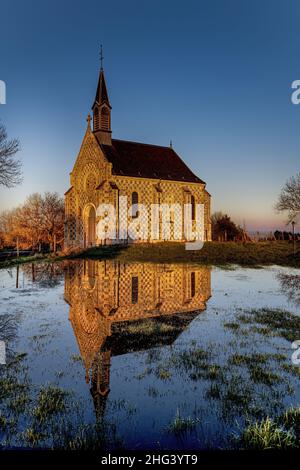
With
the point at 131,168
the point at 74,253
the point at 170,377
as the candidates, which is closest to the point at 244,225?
the point at 131,168

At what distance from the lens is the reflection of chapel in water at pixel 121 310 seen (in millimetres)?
5832

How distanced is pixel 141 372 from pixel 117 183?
31286mm

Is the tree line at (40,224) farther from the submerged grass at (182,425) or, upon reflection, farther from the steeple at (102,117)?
the submerged grass at (182,425)

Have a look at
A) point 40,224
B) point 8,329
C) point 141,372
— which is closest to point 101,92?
point 40,224

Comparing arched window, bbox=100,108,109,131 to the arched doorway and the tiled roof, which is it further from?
the arched doorway

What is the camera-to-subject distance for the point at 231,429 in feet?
11.8

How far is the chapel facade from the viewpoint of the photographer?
35.1 m

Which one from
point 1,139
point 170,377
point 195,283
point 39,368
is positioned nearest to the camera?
point 170,377

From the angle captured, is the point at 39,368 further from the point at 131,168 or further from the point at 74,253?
the point at 131,168

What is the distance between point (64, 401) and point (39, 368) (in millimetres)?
1297

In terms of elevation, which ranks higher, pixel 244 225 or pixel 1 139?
pixel 1 139

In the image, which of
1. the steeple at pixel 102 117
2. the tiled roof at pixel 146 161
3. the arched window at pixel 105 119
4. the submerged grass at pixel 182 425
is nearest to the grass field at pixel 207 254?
the tiled roof at pixel 146 161

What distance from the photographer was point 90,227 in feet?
122

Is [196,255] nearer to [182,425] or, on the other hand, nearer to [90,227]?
[90,227]
